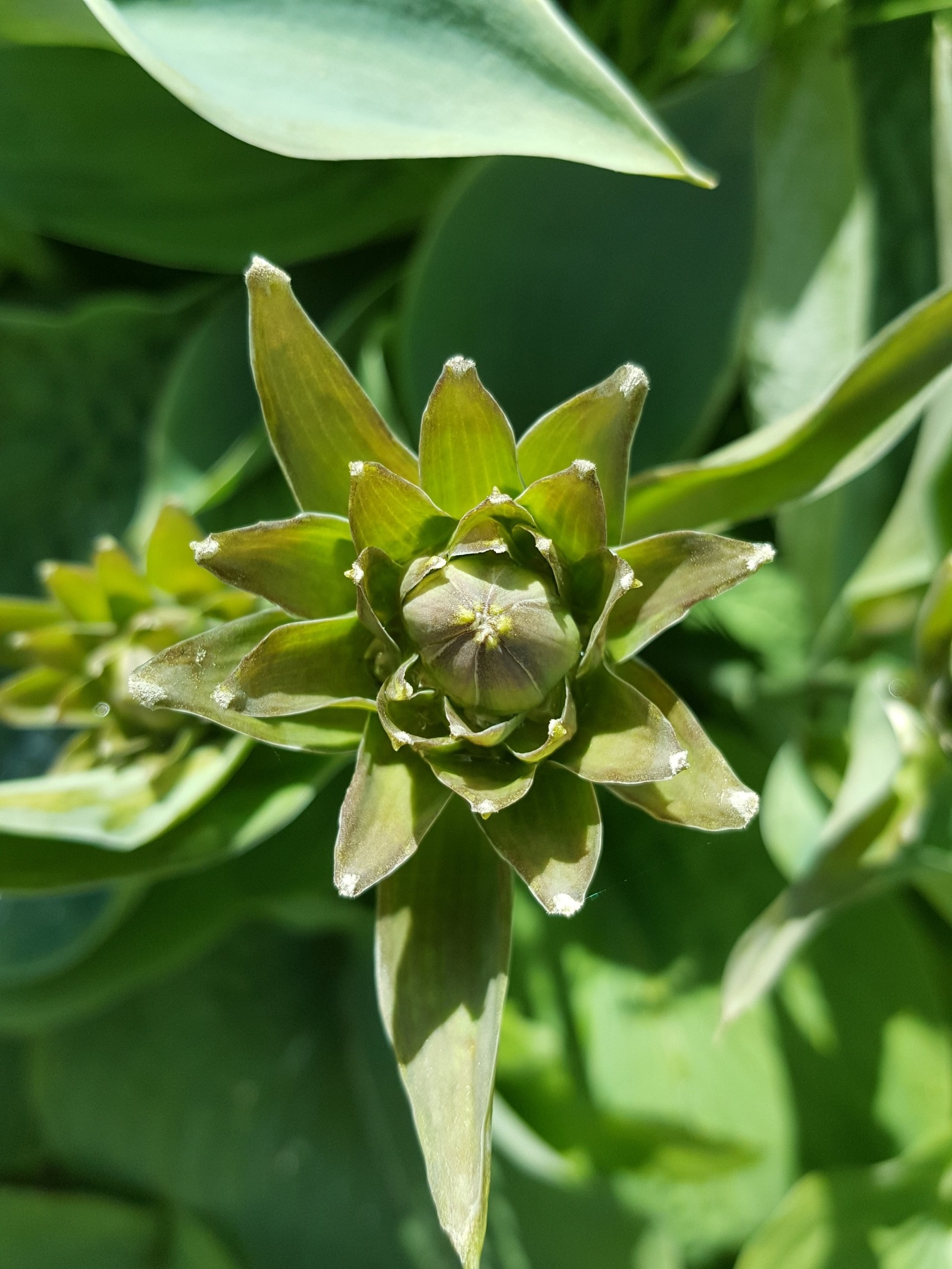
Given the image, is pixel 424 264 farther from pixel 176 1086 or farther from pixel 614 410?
pixel 176 1086

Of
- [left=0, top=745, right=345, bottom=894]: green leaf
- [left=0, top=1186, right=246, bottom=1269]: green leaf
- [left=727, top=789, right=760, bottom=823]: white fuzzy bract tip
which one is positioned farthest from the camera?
[left=0, top=1186, right=246, bottom=1269]: green leaf

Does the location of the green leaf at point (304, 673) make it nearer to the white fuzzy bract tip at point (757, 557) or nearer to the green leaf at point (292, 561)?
the green leaf at point (292, 561)

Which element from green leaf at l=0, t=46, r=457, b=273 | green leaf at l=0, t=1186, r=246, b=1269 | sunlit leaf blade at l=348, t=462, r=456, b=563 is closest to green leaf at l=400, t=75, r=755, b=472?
green leaf at l=0, t=46, r=457, b=273

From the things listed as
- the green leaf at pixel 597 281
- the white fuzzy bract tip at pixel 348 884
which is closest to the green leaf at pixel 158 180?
the green leaf at pixel 597 281

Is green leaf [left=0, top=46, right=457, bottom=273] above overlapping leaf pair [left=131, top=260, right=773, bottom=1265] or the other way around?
above

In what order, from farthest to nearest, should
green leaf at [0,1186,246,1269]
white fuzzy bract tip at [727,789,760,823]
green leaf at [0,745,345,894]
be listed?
1. green leaf at [0,1186,246,1269]
2. green leaf at [0,745,345,894]
3. white fuzzy bract tip at [727,789,760,823]

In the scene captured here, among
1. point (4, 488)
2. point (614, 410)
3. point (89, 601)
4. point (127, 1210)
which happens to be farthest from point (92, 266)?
point (127, 1210)

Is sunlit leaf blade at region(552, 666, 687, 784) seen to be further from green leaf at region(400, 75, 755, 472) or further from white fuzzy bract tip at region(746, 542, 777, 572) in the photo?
green leaf at region(400, 75, 755, 472)
